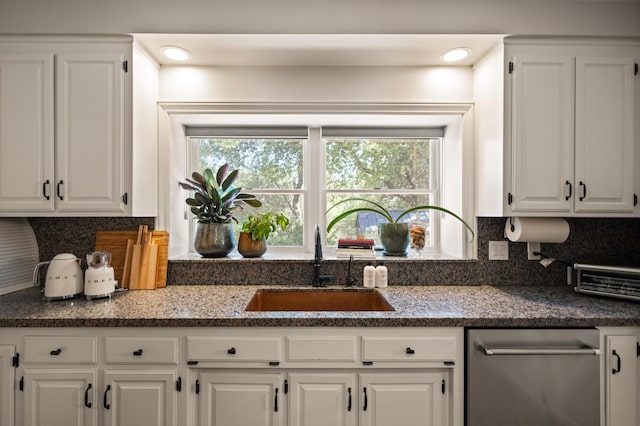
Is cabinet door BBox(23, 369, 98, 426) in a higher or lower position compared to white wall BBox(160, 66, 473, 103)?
lower

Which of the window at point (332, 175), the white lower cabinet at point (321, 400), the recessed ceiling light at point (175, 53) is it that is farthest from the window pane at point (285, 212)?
the white lower cabinet at point (321, 400)

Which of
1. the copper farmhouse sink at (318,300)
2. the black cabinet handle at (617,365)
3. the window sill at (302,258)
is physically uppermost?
the window sill at (302,258)

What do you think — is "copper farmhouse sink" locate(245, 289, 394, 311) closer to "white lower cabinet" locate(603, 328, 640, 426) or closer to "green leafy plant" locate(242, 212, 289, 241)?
"green leafy plant" locate(242, 212, 289, 241)

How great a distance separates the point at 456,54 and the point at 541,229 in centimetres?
110

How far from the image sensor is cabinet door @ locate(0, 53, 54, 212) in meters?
1.71

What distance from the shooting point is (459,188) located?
2143 millimetres

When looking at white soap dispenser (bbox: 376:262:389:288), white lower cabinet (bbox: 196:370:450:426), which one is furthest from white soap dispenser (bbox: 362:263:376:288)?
white lower cabinet (bbox: 196:370:450:426)

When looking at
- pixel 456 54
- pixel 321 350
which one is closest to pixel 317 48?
pixel 456 54

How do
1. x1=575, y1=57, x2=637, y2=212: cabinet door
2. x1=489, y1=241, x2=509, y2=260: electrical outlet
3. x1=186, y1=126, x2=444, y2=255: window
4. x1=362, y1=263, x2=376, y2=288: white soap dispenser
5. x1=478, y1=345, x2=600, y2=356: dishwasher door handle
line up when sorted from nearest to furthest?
x1=478, y1=345, x2=600, y2=356: dishwasher door handle
x1=575, y1=57, x2=637, y2=212: cabinet door
x1=362, y1=263, x2=376, y2=288: white soap dispenser
x1=489, y1=241, x2=509, y2=260: electrical outlet
x1=186, y1=126, x2=444, y2=255: window

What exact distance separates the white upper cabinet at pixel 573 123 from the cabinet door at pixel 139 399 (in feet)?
6.35

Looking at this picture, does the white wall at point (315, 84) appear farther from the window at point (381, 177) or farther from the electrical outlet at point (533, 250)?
the electrical outlet at point (533, 250)

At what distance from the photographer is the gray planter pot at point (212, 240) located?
2.09 meters

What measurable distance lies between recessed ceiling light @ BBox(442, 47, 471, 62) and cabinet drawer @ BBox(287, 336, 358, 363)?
5.43ft

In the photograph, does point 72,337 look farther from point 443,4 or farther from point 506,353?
point 443,4
